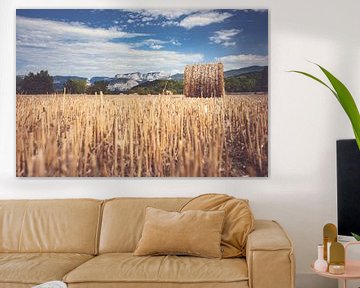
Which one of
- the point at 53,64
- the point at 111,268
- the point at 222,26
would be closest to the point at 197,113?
the point at 222,26

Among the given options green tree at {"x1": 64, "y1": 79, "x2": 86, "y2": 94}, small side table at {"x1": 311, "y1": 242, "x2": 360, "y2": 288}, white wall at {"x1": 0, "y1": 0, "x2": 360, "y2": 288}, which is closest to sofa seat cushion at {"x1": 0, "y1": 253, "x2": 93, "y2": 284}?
white wall at {"x1": 0, "y1": 0, "x2": 360, "y2": 288}

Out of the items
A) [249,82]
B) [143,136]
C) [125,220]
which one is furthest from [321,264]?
[143,136]

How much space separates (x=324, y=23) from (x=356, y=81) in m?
0.50

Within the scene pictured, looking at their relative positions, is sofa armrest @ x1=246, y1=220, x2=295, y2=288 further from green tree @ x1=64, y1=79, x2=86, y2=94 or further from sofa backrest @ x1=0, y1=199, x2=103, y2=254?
green tree @ x1=64, y1=79, x2=86, y2=94

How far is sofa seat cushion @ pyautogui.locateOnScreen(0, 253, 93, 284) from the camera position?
352 centimetres

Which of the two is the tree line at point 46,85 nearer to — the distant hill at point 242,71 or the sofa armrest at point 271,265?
the distant hill at point 242,71

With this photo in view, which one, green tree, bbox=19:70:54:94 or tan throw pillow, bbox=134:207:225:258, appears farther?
green tree, bbox=19:70:54:94

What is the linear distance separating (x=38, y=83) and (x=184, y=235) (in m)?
1.72

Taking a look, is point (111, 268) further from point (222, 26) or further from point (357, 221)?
point (222, 26)

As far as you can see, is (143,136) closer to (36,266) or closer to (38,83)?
(38,83)

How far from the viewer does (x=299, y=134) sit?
4.61m

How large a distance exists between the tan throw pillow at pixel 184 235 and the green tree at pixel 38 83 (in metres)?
1.39

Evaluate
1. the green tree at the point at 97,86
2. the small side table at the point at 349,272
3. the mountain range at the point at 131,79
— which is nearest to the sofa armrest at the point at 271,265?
the small side table at the point at 349,272

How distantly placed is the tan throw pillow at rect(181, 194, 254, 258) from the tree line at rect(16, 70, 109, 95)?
116cm
